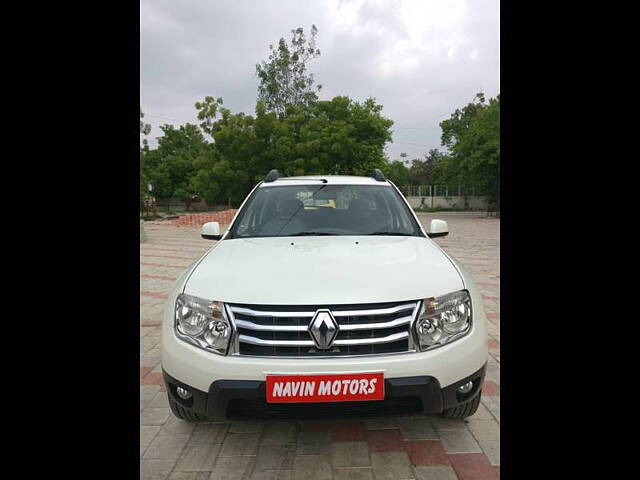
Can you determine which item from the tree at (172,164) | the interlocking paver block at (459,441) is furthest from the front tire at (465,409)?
the tree at (172,164)

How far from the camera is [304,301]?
1828 mm

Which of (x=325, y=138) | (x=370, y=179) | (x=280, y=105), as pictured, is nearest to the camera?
(x=370, y=179)

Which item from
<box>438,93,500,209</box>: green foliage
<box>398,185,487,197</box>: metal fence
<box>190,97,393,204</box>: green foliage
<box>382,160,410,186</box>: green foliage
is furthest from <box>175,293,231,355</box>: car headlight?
<box>382,160,410,186</box>: green foliage

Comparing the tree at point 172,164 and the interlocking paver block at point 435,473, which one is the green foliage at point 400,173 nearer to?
the tree at point 172,164

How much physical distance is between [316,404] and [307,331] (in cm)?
30

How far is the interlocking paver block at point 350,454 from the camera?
6.67ft

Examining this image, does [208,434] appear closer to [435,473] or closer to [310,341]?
[310,341]

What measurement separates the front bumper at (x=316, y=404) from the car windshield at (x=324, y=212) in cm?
127

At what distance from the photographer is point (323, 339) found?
5.89 feet

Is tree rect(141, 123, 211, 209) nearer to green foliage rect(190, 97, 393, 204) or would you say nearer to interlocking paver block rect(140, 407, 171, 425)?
green foliage rect(190, 97, 393, 204)

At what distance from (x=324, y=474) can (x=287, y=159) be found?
17.7m
